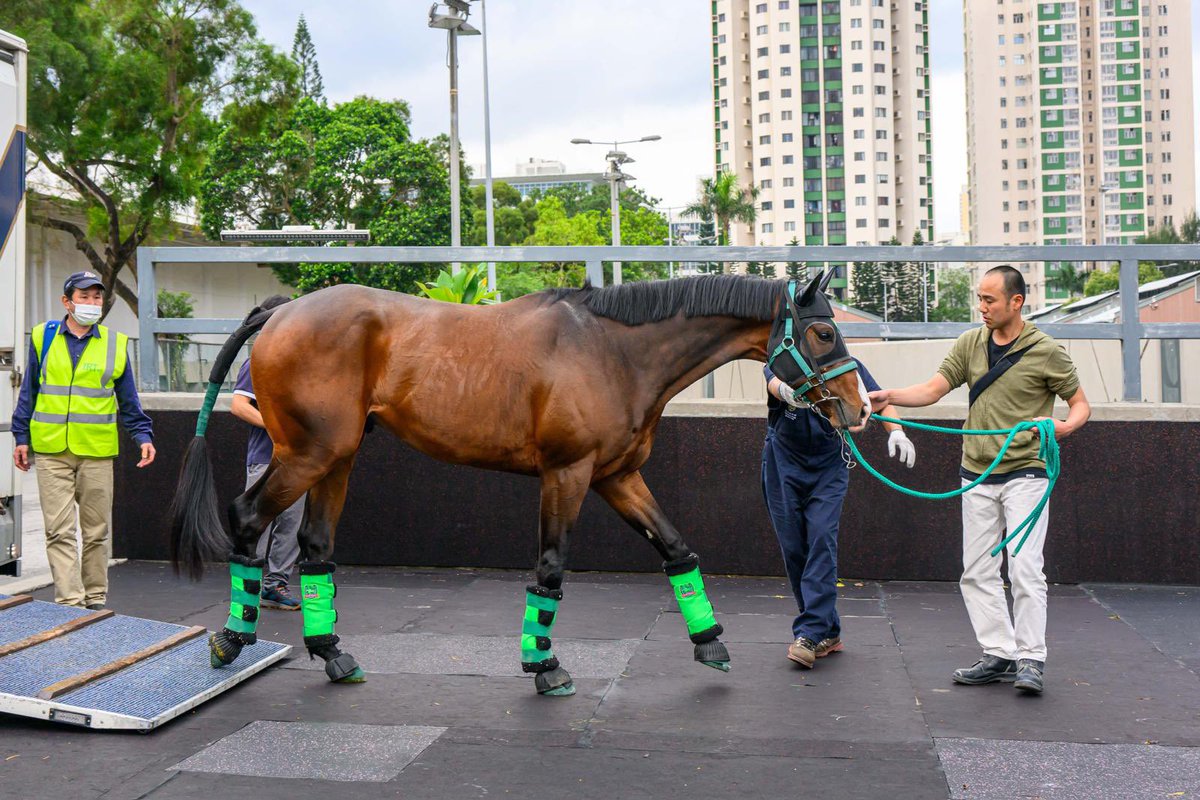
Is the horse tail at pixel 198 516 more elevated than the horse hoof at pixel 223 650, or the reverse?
the horse tail at pixel 198 516

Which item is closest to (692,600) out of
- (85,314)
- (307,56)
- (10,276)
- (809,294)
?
(809,294)

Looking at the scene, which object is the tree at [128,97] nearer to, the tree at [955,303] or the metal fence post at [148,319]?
the metal fence post at [148,319]

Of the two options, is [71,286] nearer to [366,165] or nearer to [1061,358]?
[1061,358]

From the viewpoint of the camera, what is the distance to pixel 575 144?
42.2 m

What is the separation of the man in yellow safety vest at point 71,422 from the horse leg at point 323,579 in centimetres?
166

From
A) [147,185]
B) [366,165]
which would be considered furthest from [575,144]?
[147,185]

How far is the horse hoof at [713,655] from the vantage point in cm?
561

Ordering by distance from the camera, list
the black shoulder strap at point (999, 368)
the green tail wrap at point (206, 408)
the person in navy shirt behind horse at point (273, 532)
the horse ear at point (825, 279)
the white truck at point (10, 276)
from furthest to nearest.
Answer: the person in navy shirt behind horse at point (273, 532) < the white truck at point (10, 276) < the green tail wrap at point (206, 408) < the black shoulder strap at point (999, 368) < the horse ear at point (825, 279)

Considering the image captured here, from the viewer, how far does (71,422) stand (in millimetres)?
6656

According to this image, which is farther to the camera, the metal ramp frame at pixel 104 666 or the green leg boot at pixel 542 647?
the green leg boot at pixel 542 647

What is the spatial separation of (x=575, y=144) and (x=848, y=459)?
1478 inches

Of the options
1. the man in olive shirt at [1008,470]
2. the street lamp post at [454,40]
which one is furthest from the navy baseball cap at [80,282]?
the street lamp post at [454,40]

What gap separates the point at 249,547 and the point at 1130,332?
5834 mm

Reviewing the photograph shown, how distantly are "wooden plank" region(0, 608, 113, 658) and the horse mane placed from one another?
2893 millimetres
